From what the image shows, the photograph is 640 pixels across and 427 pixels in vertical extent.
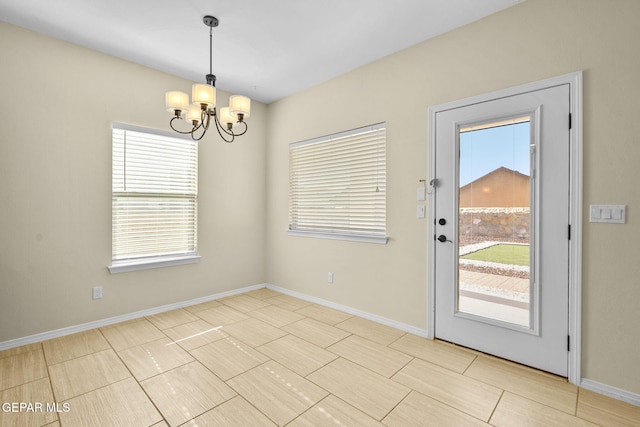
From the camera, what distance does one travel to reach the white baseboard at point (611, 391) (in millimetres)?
1903

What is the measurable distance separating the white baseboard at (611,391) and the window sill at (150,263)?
3884 millimetres

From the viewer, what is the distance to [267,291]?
4.40 meters

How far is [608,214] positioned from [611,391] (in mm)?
1176

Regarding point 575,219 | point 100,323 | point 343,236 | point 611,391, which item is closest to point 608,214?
point 575,219

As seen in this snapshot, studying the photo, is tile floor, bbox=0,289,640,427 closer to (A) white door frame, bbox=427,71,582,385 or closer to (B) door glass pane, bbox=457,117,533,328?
(A) white door frame, bbox=427,71,582,385

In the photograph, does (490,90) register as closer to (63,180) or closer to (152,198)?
(152,198)

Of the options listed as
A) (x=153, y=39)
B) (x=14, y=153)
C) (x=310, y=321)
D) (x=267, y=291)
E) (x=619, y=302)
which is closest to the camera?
(x=619, y=302)

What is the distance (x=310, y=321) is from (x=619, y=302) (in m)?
2.54

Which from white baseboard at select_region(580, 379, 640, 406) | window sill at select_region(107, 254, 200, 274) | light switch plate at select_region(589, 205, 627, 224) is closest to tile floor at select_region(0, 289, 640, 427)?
white baseboard at select_region(580, 379, 640, 406)

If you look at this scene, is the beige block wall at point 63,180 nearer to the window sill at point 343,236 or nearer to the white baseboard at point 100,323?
the white baseboard at point 100,323

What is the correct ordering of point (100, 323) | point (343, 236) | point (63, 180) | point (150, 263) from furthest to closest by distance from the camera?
point (343, 236)
point (150, 263)
point (100, 323)
point (63, 180)

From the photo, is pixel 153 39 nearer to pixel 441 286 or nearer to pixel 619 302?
pixel 441 286

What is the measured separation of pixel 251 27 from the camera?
2629 mm

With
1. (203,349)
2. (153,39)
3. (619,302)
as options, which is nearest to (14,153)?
(153,39)
